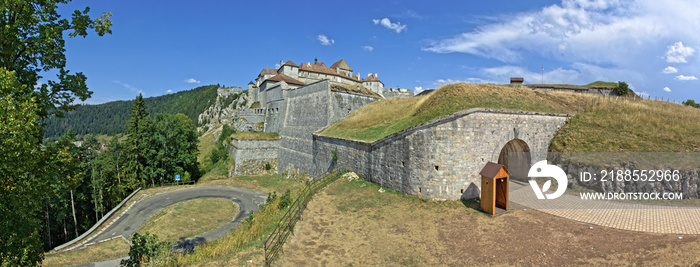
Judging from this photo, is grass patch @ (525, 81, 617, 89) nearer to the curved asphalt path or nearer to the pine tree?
the curved asphalt path

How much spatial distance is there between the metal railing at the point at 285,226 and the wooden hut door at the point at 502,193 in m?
9.21

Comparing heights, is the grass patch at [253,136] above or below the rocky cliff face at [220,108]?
below

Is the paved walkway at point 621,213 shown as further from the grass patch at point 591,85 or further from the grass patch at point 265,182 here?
the grass patch at point 591,85

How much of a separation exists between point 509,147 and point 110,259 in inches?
956

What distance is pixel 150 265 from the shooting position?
27.8 feet

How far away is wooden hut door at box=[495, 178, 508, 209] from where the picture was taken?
12.7 m

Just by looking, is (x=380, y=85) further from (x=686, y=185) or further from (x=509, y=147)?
(x=686, y=185)

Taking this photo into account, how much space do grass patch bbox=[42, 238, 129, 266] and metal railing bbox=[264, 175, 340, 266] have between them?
35.5 ft

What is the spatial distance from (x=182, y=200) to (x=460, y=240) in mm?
24300

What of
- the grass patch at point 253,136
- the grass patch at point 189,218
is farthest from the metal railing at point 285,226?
the grass patch at point 253,136

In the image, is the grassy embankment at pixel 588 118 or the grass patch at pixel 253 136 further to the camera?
the grass patch at pixel 253 136

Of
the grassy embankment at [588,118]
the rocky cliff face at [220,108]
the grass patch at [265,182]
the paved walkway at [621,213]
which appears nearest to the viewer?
the paved walkway at [621,213]

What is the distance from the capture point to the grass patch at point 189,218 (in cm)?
1866

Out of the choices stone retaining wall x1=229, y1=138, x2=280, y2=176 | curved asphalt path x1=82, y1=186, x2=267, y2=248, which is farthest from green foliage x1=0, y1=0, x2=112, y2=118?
stone retaining wall x1=229, y1=138, x2=280, y2=176
